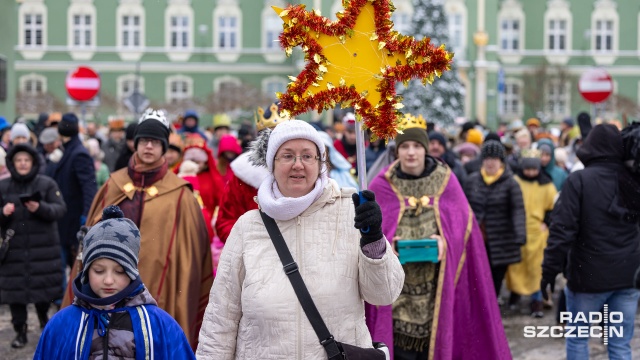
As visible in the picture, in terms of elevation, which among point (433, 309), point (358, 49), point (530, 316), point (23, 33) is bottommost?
point (530, 316)

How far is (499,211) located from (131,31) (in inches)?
1965

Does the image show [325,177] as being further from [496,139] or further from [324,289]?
[496,139]

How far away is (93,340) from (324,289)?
0.98 metres

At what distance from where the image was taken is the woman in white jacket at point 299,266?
428 centimetres

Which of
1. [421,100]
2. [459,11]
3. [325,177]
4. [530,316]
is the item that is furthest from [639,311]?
[459,11]

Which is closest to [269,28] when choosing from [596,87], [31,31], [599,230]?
[31,31]

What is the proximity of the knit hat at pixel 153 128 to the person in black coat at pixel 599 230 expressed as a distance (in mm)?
2755

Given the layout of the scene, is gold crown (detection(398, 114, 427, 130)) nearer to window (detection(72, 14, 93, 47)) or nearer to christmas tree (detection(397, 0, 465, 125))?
christmas tree (detection(397, 0, 465, 125))

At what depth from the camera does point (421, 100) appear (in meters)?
47.5

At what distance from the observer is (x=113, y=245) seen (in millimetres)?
4152

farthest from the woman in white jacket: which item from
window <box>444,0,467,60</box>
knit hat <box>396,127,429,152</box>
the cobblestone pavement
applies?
window <box>444,0,467,60</box>

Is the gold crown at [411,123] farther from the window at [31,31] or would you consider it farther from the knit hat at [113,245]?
the window at [31,31]

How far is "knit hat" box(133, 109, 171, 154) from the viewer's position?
22.2 feet
